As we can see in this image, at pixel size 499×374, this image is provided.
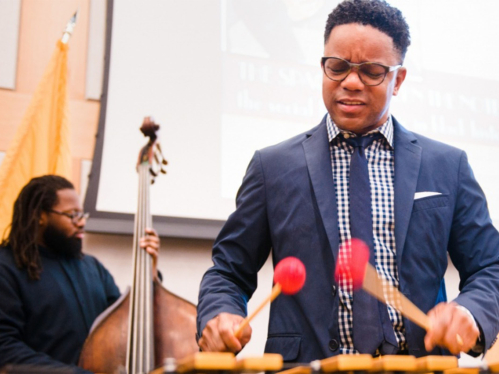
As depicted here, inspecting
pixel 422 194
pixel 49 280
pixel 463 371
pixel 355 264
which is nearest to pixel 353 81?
pixel 422 194

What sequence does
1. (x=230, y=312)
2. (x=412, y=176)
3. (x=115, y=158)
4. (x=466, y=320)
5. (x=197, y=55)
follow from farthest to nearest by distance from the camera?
(x=197, y=55) < (x=115, y=158) < (x=412, y=176) < (x=230, y=312) < (x=466, y=320)

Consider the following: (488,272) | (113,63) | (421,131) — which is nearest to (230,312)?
(488,272)

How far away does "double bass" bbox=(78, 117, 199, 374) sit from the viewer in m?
1.71

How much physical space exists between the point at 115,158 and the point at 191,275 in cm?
53

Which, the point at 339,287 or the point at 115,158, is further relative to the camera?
the point at 115,158

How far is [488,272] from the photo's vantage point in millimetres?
1212

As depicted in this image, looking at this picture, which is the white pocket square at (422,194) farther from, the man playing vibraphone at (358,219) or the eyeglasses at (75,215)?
the eyeglasses at (75,215)

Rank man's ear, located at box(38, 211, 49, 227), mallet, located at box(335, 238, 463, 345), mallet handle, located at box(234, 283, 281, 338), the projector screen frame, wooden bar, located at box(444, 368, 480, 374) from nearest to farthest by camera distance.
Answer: wooden bar, located at box(444, 368, 480, 374), mallet handle, located at box(234, 283, 281, 338), mallet, located at box(335, 238, 463, 345), man's ear, located at box(38, 211, 49, 227), the projector screen frame

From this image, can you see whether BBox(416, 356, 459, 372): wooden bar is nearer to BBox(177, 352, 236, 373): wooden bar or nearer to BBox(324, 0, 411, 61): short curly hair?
BBox(177, 352, 236, 373): wooden bar

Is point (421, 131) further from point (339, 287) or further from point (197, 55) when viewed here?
point (339, 287)

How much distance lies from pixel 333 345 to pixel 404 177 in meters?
0.35

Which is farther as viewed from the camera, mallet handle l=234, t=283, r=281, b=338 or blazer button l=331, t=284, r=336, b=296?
blazer button l=331, t=284, r=336, b=296

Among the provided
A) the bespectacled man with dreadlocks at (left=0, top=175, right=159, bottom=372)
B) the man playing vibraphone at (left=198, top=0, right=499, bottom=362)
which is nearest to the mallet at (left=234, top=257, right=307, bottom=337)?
the man playing vibraphone at (left=198, top=0, right=499, bottom=362)

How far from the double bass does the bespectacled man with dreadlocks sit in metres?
0.13
